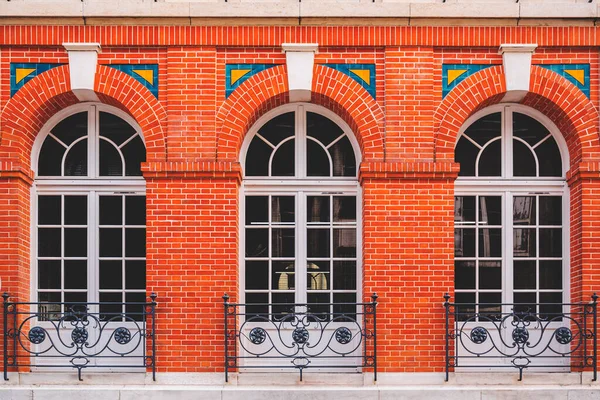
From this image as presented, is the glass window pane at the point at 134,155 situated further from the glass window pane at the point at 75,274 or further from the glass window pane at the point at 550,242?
the glass window pane at the point at 550,242

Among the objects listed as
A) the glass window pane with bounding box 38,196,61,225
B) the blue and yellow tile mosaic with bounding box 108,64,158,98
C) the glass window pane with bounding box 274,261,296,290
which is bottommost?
the glass window pane with bounding box 274,261,296,290

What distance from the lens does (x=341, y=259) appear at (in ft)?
38.8

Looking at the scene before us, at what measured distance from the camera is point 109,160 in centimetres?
1198

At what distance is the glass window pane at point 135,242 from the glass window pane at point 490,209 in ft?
14.0

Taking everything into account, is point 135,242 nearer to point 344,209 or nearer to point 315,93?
point 344,209

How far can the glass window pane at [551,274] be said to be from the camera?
38.9 feet

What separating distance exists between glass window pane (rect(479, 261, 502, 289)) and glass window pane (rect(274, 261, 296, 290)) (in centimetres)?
236

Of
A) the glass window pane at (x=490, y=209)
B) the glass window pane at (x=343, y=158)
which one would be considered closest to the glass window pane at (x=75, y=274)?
the glass window pane at (x=343, y=158)

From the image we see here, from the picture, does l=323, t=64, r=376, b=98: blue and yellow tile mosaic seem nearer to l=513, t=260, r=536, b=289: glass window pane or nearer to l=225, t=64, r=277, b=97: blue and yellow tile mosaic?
l=225, t=64, r=277, b=97: blue and yellow tile mosaic

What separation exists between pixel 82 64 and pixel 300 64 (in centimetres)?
267

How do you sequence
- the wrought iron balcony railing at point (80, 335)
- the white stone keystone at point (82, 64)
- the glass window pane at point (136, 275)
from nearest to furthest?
the wrought iron balcony railing at point (80, 335) → the white stone keystone at point (82, 64) → the glass window pane at point (136, 275)

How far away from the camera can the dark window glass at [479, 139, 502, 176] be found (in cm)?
1201

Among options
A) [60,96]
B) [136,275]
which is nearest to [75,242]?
[136,275]

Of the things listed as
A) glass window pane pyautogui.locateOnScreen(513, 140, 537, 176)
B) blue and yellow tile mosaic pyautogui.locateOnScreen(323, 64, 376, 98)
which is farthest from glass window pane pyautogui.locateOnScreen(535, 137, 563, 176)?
blue and yellow tile mosaic pyautogui.locateOnScreen(323, 64, 376, 98)
